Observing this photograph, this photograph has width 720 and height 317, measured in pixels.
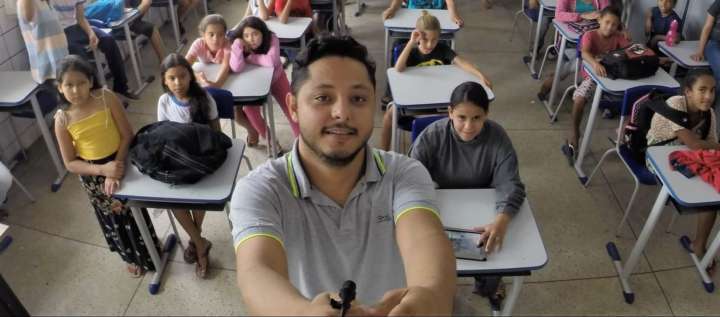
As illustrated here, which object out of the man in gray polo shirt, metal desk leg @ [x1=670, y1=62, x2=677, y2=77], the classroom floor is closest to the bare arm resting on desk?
the man in gray polo shirt

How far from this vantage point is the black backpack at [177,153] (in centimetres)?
214

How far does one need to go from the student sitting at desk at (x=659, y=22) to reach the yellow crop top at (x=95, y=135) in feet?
13.3

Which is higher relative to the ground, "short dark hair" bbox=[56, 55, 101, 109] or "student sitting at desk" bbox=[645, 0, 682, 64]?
"short dark hair" bbox=[56, 55, 101, 109]

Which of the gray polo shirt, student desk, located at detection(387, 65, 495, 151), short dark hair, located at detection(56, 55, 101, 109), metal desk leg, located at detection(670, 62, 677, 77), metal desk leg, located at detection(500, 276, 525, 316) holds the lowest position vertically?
metal desk leg, located at detection(500, 276, 525, 316)

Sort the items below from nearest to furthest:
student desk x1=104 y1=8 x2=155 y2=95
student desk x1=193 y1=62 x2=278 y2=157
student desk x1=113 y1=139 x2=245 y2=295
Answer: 1. student desk x1=113 y1=139 x2=245 y2=295
2. student desk x1=193 y1=62 x2=278 y2=157
3. student desk x1=104 y1=8 x2=155 y2=95

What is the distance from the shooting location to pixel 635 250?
2.53 m

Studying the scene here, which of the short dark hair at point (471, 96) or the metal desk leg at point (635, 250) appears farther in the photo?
the metal desk leg at point (635, 250)

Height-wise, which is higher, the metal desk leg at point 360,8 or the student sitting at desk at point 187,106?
the student sitting at desk at point 187,106

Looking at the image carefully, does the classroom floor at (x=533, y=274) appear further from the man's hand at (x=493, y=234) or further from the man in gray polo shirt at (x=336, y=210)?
the man in gray polo shirt at (x=336, y=210)

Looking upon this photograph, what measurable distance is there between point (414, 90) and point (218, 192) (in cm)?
139

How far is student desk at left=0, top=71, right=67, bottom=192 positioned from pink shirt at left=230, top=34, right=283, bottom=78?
4.12 ft

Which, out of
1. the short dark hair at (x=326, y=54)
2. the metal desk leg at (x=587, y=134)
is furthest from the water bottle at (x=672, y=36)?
the short dark hair at (x=326, y=54)

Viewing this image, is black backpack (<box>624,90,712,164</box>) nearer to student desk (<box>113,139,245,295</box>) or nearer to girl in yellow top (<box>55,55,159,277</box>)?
student desk (<box>113,139,245,295</box>)

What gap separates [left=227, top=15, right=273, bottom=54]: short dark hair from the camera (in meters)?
3.24
